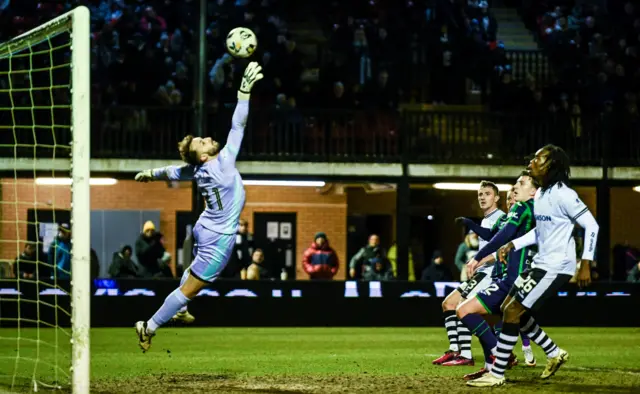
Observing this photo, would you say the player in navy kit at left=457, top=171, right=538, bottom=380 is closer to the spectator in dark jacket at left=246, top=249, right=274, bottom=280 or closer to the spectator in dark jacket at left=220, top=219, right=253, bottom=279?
the spectator in dark jacket at left=220, top=219, right=253, bottom=279

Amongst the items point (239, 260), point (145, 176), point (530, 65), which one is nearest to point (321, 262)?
point (239, 260)

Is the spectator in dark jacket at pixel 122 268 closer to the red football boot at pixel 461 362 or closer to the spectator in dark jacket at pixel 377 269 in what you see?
the spectator in dark jacket at pixel 377 269

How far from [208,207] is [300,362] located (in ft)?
9.06

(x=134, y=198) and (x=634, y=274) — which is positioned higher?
(x=134, y=198)

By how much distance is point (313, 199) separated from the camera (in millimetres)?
25062

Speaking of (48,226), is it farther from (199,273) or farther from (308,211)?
(199,273)

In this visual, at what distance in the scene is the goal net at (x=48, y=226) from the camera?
23.9ft

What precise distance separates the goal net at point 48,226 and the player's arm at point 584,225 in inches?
143

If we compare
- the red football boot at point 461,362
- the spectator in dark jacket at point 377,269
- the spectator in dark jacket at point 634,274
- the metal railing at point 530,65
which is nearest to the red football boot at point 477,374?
the red football boot at point 461,362

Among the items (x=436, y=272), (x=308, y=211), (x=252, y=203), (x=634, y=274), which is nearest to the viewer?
(x=436, y=272)

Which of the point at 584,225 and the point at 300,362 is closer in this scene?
the point at 584,225

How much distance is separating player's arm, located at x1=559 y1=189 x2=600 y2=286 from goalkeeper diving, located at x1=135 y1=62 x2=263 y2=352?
2556mm

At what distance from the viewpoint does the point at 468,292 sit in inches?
410

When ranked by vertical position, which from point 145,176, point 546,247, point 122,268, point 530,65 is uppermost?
point 530,65
